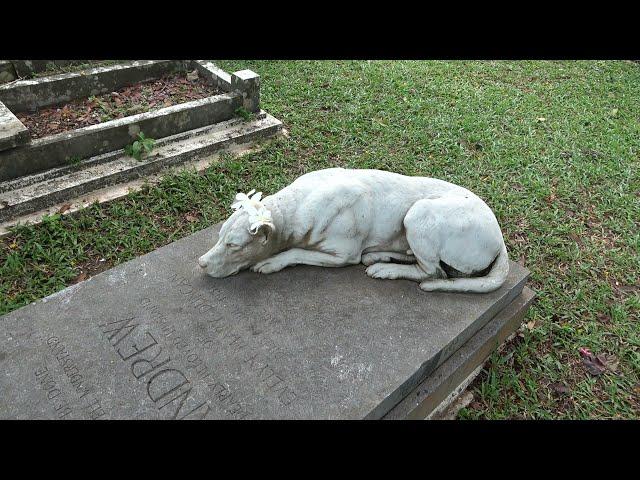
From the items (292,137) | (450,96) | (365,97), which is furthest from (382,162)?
(450,96)

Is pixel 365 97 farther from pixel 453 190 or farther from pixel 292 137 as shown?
pixel 453 190

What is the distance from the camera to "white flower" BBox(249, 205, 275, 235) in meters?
3.15

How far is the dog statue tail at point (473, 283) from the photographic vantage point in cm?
346

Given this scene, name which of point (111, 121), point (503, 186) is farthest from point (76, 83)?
point (503, 186)

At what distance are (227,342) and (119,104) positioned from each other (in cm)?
436

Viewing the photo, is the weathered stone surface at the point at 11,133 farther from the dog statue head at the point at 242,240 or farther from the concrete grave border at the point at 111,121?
the dog statue head at the point at 242,240

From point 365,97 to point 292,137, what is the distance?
5.43ft

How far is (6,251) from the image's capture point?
14.6 feet

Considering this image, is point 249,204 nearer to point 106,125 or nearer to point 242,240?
point 242,240

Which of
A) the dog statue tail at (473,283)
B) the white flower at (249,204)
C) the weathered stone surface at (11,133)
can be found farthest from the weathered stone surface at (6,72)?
the dog statue tail at (473,283)

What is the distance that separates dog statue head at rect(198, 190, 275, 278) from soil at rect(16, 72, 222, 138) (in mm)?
3333

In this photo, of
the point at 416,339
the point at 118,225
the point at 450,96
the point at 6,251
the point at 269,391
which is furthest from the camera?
the point at 450,96

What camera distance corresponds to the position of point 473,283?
347 cm

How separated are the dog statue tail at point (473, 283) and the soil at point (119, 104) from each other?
4.33 meters
